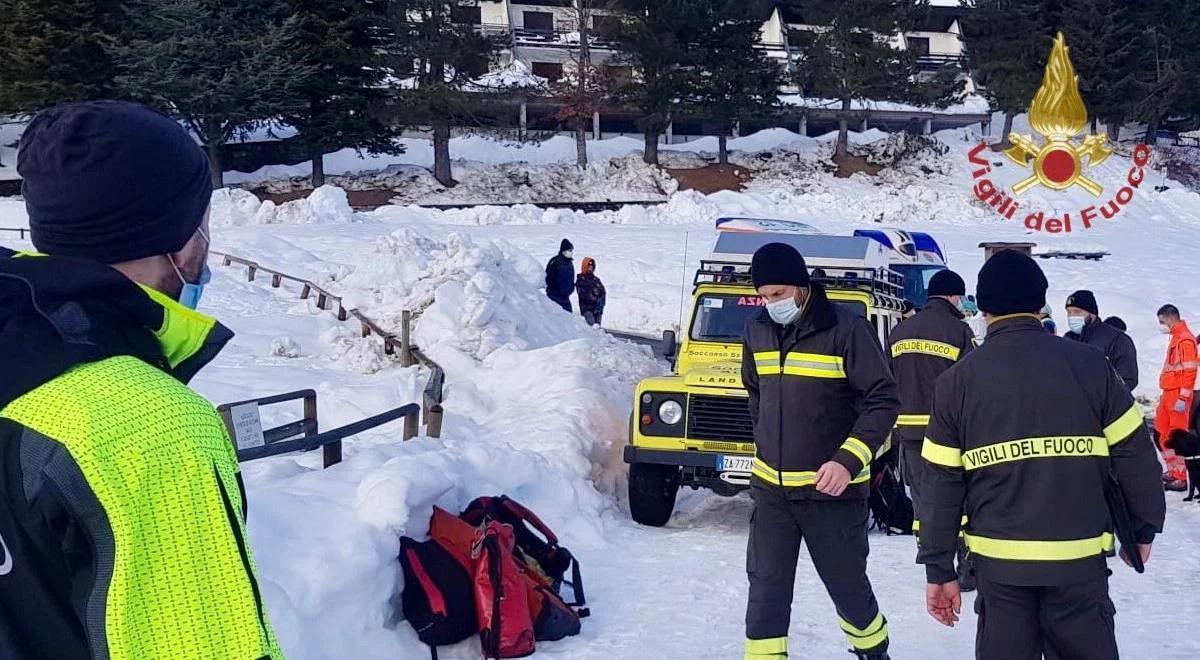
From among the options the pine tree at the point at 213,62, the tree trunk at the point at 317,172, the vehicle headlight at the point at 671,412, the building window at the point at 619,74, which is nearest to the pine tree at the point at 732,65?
the building window at the point at 619,74

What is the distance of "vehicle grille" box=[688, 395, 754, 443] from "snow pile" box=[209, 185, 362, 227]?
70.1ft

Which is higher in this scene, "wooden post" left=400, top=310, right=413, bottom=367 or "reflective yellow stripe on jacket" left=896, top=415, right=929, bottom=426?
"reflective yellow stripe on jacket" left=896, top=415, right=929, bottom=426

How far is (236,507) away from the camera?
4.79ft

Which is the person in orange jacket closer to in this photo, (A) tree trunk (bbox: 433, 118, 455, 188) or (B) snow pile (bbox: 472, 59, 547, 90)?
(A) tree trunk (bbox: 433, 118, 455, 188)

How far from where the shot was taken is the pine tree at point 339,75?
38.5m

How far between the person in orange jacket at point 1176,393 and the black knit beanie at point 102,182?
9.91 metres

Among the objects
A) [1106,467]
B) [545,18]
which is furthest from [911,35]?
[1106,467]

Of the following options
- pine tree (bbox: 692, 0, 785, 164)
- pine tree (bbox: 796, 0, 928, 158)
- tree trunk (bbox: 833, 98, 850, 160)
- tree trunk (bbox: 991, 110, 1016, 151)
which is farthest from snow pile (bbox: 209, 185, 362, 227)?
tree trunk (bbox: 991, 110, 1016, 151)

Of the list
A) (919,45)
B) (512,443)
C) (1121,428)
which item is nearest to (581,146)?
(919,45)

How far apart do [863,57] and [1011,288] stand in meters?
46.0

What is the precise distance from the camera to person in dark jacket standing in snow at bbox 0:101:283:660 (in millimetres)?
1332

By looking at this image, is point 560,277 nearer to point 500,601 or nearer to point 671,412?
point 671,412

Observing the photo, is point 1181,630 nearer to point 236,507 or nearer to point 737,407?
point 737,407

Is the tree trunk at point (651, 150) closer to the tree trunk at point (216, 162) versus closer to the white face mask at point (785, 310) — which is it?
the tree trunk at point (216, 162)
